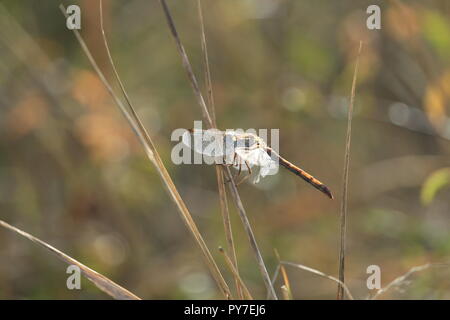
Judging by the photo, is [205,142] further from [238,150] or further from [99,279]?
[99,279]

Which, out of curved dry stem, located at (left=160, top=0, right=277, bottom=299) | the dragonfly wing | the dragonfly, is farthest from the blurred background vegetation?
curved dry stem, located at (left=160, top=0, right=277, bottom=299)

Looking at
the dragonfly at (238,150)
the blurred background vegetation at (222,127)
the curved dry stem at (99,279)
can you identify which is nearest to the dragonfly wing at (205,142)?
the dragonfly at (238,150)

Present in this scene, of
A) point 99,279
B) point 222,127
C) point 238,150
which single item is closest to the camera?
point 99,279

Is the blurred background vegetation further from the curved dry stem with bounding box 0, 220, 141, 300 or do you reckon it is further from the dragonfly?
the curved dry stem with bounding box 0, 220, 141, 300

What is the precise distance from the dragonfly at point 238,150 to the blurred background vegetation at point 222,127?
856 mm

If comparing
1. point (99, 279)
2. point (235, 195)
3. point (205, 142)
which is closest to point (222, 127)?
point (205, 142)

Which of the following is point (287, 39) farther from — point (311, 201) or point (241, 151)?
point (241, 151)

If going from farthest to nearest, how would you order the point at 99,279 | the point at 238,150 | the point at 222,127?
the point at 222,127
the point at 238,150
the point at 99,279

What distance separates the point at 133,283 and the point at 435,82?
1545 mm

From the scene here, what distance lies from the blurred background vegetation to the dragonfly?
33.7 inches

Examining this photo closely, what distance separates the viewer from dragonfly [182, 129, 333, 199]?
4.86ft

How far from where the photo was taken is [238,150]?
152cm

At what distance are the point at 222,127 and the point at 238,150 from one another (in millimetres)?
1309

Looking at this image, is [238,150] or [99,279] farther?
[238,150]
